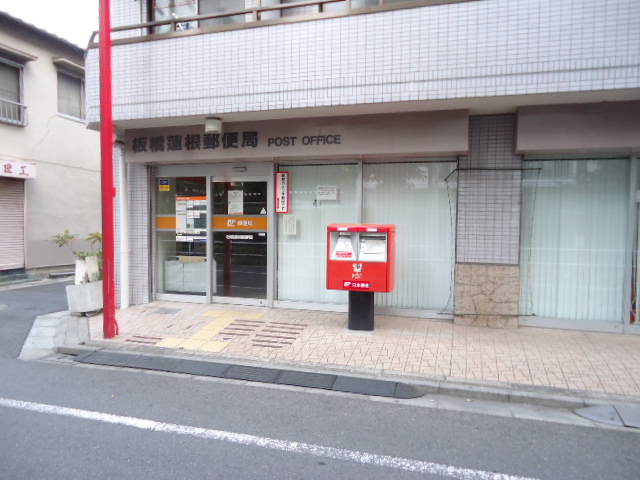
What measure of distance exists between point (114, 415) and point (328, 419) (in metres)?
2.03

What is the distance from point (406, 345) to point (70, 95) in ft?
43.8

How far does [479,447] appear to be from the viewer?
3627mm

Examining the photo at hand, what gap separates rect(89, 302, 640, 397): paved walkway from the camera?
5.05 meters

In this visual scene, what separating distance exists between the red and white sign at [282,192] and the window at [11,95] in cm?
866

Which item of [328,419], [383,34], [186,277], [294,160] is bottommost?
[328,419]

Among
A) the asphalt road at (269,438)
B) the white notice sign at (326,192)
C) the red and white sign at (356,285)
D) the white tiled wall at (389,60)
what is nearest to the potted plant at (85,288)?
the white tiled wall at (389,60)

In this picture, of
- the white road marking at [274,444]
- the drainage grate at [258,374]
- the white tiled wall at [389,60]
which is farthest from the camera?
the white tiled wall at [389,60]

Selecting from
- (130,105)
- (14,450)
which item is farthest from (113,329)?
(130,105)

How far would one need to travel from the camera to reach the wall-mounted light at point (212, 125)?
7188 millimetres

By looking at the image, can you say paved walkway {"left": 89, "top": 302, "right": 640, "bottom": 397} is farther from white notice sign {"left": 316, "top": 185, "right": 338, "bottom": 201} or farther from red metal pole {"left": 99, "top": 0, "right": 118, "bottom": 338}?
white notice sign {"left": 316, "top": 185, "right": 338, "bottom": 201}

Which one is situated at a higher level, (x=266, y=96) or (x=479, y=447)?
(x=266, y=96)

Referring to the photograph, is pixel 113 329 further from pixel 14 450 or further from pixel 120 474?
pixel 120 474

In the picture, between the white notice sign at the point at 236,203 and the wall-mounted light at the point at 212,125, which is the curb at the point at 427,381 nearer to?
the white notice sign at the point at 236,203

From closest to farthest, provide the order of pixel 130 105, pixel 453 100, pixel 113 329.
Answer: pixel 453 100
pixel 113 329
pixel 130 105
